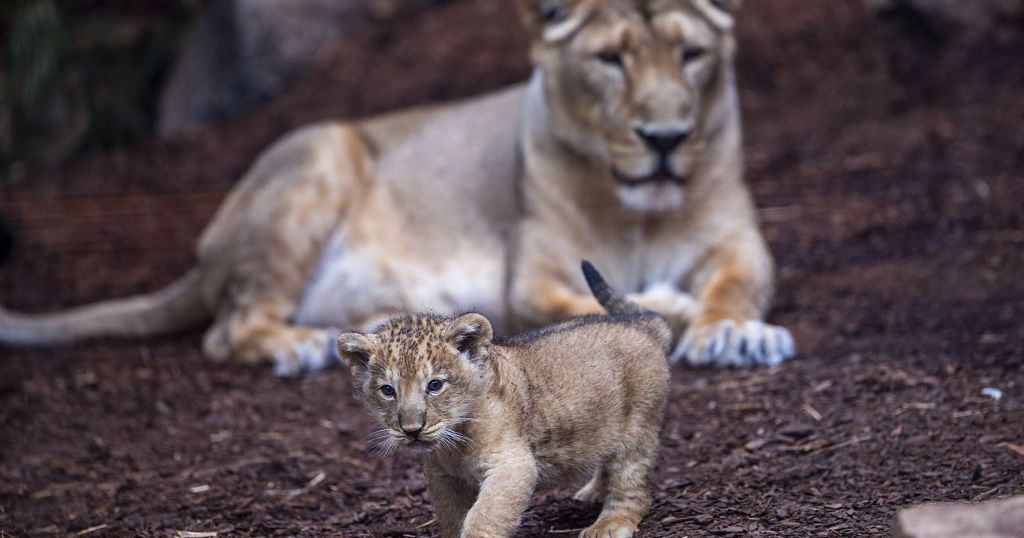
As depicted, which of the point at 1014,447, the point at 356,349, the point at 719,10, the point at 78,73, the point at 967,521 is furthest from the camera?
the point at 78,73

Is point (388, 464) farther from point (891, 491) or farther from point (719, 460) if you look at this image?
point (891, 491)

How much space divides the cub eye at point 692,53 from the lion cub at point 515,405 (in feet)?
5.59

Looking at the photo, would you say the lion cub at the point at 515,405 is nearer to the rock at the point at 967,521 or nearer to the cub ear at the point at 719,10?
the rock at the point at 967,521

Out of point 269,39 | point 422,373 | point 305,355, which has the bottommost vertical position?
point 305,355

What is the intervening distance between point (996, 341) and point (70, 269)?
467 centimetres

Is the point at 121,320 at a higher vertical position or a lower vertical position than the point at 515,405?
lower

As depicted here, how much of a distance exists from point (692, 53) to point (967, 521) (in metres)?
2.64

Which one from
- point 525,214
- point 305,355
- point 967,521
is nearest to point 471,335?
point 967,521

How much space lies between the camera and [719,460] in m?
3.11

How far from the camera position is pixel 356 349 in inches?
92.2

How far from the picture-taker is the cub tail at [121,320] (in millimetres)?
5207

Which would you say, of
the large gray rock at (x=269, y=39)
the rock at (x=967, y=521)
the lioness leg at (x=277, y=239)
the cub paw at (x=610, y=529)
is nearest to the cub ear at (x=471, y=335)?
the cub paw at (x=610, y=529)

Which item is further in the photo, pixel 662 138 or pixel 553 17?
pixel 553 17

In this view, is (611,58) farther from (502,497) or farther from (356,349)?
(502,497)
